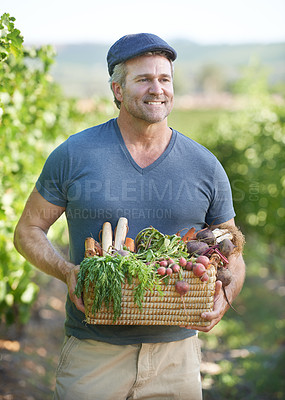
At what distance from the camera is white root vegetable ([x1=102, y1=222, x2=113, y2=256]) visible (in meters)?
2.17

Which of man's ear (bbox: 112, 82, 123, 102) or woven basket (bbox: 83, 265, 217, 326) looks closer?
woven basket (bbox: 83, 265, 217, 326)

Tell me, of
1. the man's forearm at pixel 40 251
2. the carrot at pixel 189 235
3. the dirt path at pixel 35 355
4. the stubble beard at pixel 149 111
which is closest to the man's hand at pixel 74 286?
the man's forearm at pixel 40 251

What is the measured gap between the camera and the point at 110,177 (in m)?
2.34

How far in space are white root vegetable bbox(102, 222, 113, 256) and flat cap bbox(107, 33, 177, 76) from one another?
30.7 inches

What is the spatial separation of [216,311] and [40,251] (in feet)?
2.83

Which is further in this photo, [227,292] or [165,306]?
[227,292]

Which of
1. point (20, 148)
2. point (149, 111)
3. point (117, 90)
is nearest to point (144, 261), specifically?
point (149, 111)

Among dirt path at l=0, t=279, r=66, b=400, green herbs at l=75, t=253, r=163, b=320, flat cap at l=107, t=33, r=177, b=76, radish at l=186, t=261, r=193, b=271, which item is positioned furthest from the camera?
dirt path at l=0, t=279, r=66, b=400

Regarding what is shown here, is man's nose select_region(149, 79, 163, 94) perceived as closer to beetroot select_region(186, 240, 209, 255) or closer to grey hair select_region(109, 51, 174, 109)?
grey hair select_region(109, 51, 174, 109)

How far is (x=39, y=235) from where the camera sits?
2447 millimetres

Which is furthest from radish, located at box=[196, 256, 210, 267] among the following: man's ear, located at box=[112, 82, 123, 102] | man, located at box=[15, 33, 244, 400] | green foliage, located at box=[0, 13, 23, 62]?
green foliage, located at box=[0, 13, 23, 62]

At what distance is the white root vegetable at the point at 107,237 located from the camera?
2.17 metres

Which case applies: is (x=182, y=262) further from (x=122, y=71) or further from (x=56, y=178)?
(x=122, y=71)

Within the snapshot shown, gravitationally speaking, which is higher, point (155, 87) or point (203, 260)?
point (155, 87)
